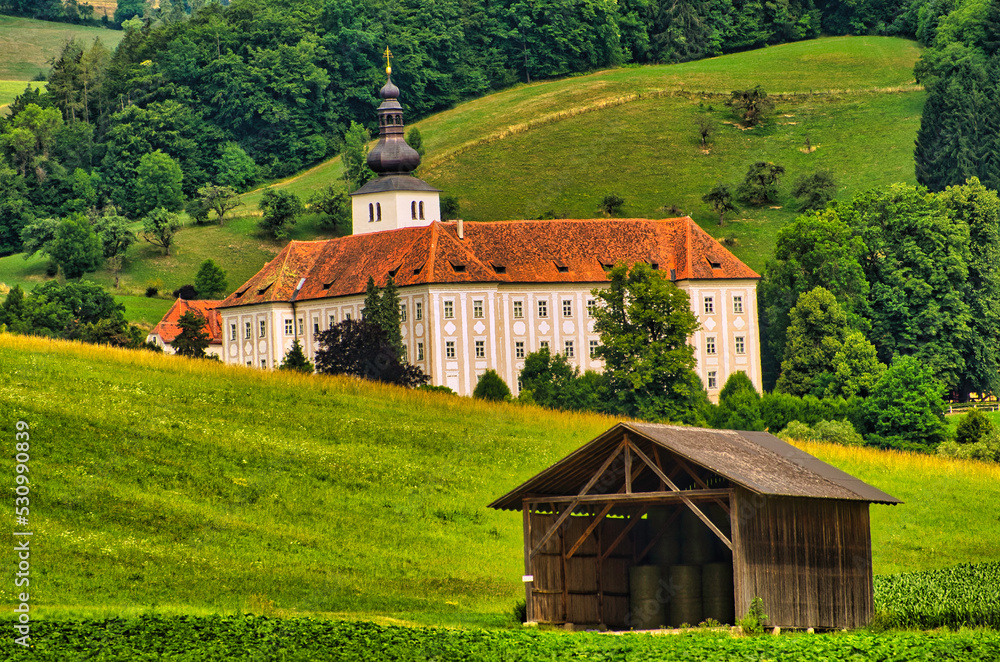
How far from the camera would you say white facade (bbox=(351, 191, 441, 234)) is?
12125 centimetres

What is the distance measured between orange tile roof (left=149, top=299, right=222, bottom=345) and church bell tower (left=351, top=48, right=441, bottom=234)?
40.6ft

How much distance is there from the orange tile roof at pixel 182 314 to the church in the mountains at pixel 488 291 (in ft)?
16.7

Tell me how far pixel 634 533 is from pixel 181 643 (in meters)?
12.8

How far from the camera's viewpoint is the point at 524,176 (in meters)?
152

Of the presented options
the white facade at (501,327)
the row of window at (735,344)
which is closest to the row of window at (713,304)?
the white facade at (501,327)

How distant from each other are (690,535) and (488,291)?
2737 inches

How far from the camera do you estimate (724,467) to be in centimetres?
3584

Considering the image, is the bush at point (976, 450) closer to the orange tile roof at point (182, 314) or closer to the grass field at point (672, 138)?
the grass field at point (672, 138)

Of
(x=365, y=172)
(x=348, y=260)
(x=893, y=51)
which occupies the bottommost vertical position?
(x=348, y=260)

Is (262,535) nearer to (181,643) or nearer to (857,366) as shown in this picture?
(181,643)

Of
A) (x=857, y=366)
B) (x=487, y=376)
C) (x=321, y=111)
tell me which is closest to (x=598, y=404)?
(x=487, y=376)

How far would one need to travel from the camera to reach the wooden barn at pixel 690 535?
35.9m

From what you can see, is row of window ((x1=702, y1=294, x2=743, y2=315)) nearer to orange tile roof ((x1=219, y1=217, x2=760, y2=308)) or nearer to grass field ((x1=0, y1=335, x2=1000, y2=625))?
orange tile roof ((x1=219, y1=217, x2=760, y2=308))

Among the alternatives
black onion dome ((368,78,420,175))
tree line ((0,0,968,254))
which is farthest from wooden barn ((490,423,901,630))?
tree line ((0,0,968,254))
